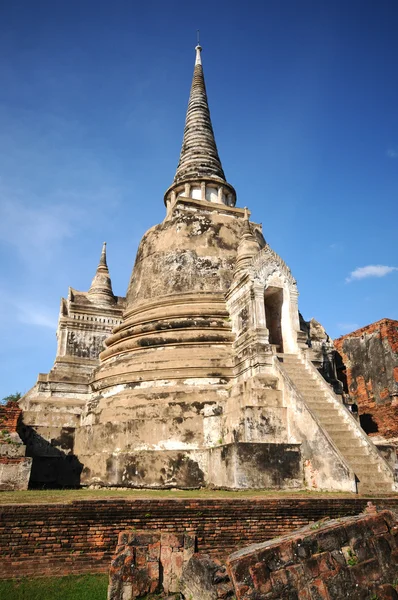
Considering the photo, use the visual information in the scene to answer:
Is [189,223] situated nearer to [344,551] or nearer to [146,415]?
[146,415]

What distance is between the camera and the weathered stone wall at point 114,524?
6031 mm

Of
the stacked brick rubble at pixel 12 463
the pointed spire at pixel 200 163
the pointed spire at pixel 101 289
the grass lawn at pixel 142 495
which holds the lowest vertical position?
the grass lawn at pixel 142 495

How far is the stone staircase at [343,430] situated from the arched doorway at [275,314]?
1.80m

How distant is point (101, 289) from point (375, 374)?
1103cm

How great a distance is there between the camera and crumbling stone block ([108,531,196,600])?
15.9 feet

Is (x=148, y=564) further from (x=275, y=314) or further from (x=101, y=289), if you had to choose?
(x=101, y=289)

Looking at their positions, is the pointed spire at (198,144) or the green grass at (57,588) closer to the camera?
the green grass at (57,588)

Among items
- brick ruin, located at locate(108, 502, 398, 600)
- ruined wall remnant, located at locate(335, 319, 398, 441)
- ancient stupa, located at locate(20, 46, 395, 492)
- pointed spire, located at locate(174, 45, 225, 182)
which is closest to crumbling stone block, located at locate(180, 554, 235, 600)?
brick ruin, located at locate(108, 502, 398, 600)

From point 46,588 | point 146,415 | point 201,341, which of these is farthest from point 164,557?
point 201,341

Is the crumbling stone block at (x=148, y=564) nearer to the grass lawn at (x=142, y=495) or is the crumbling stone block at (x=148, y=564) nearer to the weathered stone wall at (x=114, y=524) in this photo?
the weathered stone wall at (x=114, y=524)

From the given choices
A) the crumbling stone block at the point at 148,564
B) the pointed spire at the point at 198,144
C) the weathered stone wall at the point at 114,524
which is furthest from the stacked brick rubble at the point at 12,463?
the pointed spire at the point at 198,144

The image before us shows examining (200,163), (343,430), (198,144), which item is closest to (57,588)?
(343,430)

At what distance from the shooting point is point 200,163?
19.8m

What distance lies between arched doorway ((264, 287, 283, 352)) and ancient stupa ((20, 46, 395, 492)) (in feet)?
0.14
